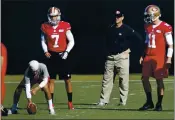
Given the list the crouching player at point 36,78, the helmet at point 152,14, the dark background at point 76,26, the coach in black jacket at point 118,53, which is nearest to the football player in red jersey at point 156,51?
the helmet at point 152,14

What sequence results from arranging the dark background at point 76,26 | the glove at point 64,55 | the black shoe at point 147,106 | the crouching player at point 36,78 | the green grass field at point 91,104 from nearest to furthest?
the green grass field at point 91,104 < the crouching player at point 36,78 < the black shoe at point 147,106 < the glove at point 64,55 < the dark background at point 76,26

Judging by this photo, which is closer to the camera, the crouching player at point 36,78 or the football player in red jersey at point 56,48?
the crouching player at point 36,78

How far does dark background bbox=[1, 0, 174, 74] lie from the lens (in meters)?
24.8

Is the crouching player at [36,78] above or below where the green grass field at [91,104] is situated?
above

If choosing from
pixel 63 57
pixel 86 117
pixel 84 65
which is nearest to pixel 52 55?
pixel 63 57

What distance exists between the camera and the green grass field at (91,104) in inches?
466

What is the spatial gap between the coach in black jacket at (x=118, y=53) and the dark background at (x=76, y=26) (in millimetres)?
10595

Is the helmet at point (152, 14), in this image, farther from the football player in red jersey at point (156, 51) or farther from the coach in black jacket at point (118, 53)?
the coach in black jacket at point (118, 53)

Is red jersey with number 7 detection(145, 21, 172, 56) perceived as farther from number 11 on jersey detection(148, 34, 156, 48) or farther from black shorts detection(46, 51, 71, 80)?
black shorts detection(46, 51, 71, 80)

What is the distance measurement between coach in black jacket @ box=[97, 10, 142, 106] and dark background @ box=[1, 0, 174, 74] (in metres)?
10.6

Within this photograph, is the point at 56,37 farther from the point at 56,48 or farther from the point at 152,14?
the point at 152,14

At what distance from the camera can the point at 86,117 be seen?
11547mm

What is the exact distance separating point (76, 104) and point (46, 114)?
6.73 feet

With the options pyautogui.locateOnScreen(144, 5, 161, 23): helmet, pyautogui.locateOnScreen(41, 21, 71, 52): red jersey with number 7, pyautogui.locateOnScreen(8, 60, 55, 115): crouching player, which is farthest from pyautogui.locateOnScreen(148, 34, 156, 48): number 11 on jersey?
pyautogui.locateOnScreen(8, 60, 55, 115): crouching player
